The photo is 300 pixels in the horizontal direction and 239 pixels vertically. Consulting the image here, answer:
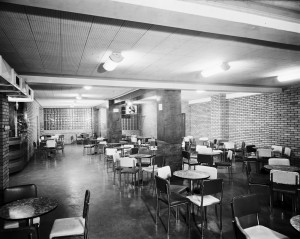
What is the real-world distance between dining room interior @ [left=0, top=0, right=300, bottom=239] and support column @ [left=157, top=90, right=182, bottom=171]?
33 millimetres

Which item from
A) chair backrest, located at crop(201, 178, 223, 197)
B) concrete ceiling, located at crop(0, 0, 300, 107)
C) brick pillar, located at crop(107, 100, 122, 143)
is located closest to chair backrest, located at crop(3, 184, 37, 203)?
concrete ceiling, located at crop(0, 0, 300, 107)

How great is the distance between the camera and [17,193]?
9.98 feet

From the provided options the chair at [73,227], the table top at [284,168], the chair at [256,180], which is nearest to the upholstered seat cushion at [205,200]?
the chair at [256,180]

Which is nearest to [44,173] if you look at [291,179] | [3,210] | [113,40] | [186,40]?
[3,210]

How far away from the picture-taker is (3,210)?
256cm

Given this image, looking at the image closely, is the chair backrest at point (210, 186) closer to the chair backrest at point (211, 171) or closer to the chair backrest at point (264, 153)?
the chair backrest at point (211, 171)

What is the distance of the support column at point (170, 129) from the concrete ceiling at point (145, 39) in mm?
893

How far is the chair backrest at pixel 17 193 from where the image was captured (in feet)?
9.73

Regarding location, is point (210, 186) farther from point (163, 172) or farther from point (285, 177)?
point (285, 177)

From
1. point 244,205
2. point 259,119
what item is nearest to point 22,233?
point 244,205

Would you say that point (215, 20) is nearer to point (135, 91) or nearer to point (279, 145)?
point (135, 91)

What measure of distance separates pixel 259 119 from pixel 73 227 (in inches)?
318

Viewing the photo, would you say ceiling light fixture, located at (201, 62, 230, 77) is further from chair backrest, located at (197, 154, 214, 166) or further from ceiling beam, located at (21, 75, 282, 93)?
chair backrest, located at (197, 154, 214, 166)

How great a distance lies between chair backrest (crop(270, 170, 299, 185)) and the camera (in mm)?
3689
